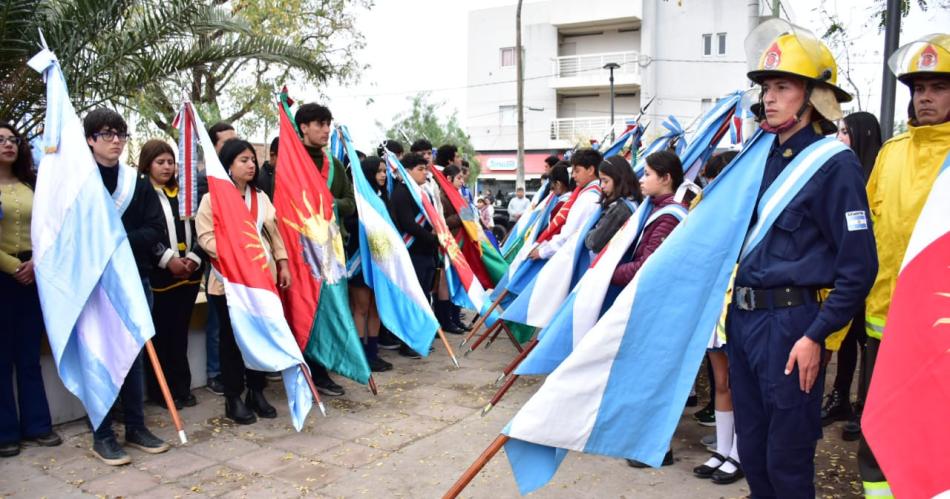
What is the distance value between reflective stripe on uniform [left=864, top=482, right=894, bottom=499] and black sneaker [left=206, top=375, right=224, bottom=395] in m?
4.44

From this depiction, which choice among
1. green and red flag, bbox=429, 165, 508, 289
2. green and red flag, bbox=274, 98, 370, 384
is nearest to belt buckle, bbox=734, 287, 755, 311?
green and red flag, bbox=274, 98, 370, 384

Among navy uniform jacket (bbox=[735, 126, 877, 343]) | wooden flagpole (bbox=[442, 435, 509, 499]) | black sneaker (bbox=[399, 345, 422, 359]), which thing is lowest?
black sneaker (bbox=[399, 345, 422, 359])

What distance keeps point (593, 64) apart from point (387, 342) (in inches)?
1172

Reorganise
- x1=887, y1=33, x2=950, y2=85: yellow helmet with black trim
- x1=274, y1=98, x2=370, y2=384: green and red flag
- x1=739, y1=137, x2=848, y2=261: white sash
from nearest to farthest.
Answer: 1. x1=739, y1=137, x2=848, y2=261: white sash
2. x1=887, y1=33, x2=950, y2=85: yellow helmet with black trim
3. x1=274, y1=98, x2=370, y2=384: green and red flag

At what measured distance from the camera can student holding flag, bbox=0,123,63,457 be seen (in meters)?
4.21

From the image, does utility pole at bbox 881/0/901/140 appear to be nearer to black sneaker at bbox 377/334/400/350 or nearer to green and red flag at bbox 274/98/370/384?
green and red flag at bbox 274/98/370/384

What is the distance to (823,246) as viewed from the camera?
2.55 metres

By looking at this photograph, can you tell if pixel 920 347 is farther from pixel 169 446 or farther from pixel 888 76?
pixel 888 76

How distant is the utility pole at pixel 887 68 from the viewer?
20.6 feet

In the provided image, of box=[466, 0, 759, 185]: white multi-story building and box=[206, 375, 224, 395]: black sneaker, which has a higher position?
box=[466, 0, 759, 185]: white multi-story building

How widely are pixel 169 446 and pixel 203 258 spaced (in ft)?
4.46

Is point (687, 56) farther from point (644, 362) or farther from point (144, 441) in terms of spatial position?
point (644, 362)

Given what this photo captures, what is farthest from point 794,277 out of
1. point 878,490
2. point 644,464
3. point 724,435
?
point 644,464

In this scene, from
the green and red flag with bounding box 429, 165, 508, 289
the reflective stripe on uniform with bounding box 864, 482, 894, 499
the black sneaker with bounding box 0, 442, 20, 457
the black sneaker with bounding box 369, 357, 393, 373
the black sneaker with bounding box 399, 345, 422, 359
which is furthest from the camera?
the green and red flag with bounding box 429, 165, 508, 289
